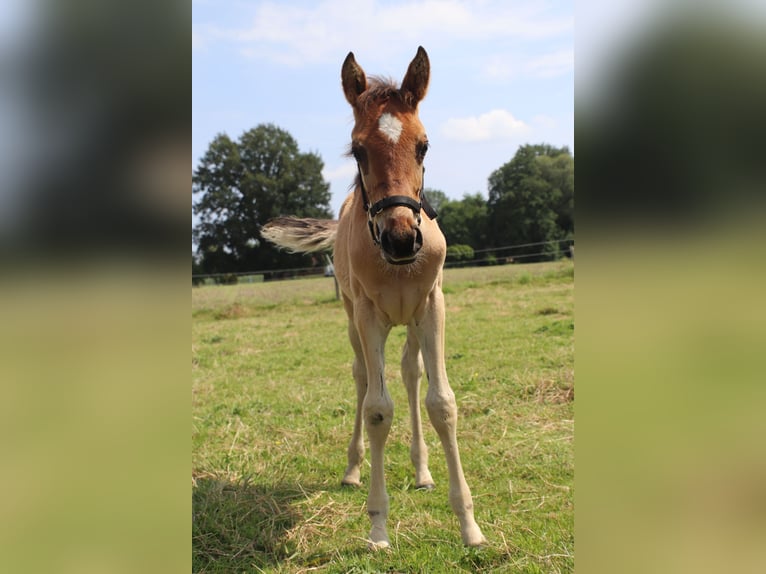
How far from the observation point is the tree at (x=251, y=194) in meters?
38.0

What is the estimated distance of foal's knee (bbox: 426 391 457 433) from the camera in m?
3.52

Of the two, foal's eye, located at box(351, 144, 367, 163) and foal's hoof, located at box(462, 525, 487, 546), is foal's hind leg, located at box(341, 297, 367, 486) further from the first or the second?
foal's eye, located at box(351, 144, 367, 163)

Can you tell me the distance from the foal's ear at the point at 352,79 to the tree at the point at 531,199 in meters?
38.5

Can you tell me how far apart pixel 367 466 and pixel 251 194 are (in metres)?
40.1

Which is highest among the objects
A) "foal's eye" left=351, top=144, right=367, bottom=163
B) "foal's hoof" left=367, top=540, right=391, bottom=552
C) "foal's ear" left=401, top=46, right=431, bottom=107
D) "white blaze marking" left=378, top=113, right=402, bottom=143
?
"foal's ear" left=401, top=46, right=431, bottom=107

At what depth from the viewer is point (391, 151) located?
3.02 metres

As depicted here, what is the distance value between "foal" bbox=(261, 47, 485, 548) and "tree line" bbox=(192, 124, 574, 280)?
3301 centimetres

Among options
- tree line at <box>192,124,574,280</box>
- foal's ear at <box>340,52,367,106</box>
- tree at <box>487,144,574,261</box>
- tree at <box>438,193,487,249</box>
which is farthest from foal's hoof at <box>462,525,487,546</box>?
tree at <box>438,193,487,249</box>
